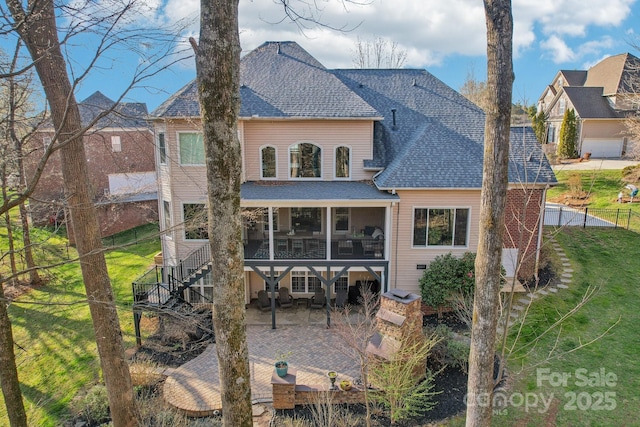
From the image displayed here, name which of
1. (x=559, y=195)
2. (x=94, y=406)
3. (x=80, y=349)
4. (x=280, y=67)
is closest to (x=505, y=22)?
(x=94, y=406)

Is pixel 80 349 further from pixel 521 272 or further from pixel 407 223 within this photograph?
pixel 521 272

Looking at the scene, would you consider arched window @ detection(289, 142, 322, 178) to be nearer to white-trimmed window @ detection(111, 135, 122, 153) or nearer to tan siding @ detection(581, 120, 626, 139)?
white-trimmed window @ detection(111, 135, 122, 153)

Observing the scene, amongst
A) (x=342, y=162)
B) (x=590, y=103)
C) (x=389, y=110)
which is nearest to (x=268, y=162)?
(x=342, y=162)

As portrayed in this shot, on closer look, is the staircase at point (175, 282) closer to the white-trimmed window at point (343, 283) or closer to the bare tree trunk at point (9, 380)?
the white-trimmed window at point (343, 283)

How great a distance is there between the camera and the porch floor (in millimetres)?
10273

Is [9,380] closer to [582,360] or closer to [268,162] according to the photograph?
[268,162]

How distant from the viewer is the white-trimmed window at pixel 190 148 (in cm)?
1501

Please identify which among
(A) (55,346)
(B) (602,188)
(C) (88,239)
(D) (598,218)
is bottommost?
(A) (55,346)

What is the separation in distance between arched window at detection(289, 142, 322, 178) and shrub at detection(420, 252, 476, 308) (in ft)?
18.8

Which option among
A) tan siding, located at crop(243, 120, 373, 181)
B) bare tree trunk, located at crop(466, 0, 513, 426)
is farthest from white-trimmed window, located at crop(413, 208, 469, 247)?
bare tree trunk, located at crop(466, 0, 513, 426)

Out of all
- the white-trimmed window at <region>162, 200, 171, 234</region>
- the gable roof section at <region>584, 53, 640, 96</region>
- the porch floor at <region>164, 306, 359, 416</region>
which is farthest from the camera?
the gable roof section at <region>584, 53, 640, 96</region>

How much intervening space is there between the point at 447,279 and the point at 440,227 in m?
1.87

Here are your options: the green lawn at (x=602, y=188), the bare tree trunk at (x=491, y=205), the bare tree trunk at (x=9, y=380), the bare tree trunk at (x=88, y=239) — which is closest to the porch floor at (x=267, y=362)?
the bare tree trunk at (x=88, y=239)

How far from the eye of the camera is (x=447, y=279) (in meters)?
13.7
